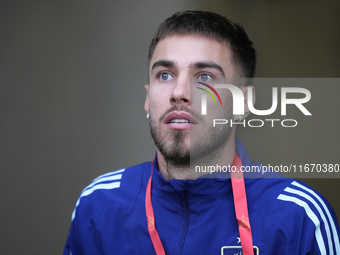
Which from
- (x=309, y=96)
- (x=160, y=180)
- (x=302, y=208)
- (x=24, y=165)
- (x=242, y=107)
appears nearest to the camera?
(x=302, y=208)

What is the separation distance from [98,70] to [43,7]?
593 mm

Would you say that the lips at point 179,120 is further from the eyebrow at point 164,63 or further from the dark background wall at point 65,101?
the dark background wall at point 65,101

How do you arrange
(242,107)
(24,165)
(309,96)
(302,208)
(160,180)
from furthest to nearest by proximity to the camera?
(24,165), (309,96), (242,107), (160,180), (302,208)

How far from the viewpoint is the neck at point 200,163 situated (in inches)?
52.6

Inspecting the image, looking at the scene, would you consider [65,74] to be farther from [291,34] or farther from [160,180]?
[291,34]

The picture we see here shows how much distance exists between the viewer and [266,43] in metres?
2.09

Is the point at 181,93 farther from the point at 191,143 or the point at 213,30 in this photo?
the point at 213,30

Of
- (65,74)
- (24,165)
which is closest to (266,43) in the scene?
(65,74)

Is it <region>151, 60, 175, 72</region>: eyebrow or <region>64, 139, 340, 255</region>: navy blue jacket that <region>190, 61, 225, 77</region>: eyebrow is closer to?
Answer: <region>151, 60, 175, 72</region>: eyebrow

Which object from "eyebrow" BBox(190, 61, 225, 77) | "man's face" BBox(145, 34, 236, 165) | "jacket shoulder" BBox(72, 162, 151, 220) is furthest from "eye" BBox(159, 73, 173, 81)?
"jacket shoulder" BBox(72, 162, 151, 220)

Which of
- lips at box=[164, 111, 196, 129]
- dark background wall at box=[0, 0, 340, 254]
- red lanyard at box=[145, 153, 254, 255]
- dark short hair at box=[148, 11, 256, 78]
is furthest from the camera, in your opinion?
dark background wall at box=[0, 0, 340, 254]

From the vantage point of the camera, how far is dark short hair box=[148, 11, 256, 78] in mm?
1392

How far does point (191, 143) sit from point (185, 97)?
186 millimetres

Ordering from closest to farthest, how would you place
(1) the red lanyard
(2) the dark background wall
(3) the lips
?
(1) the red lanyard → (3) the lips → (2) the dark background wall
